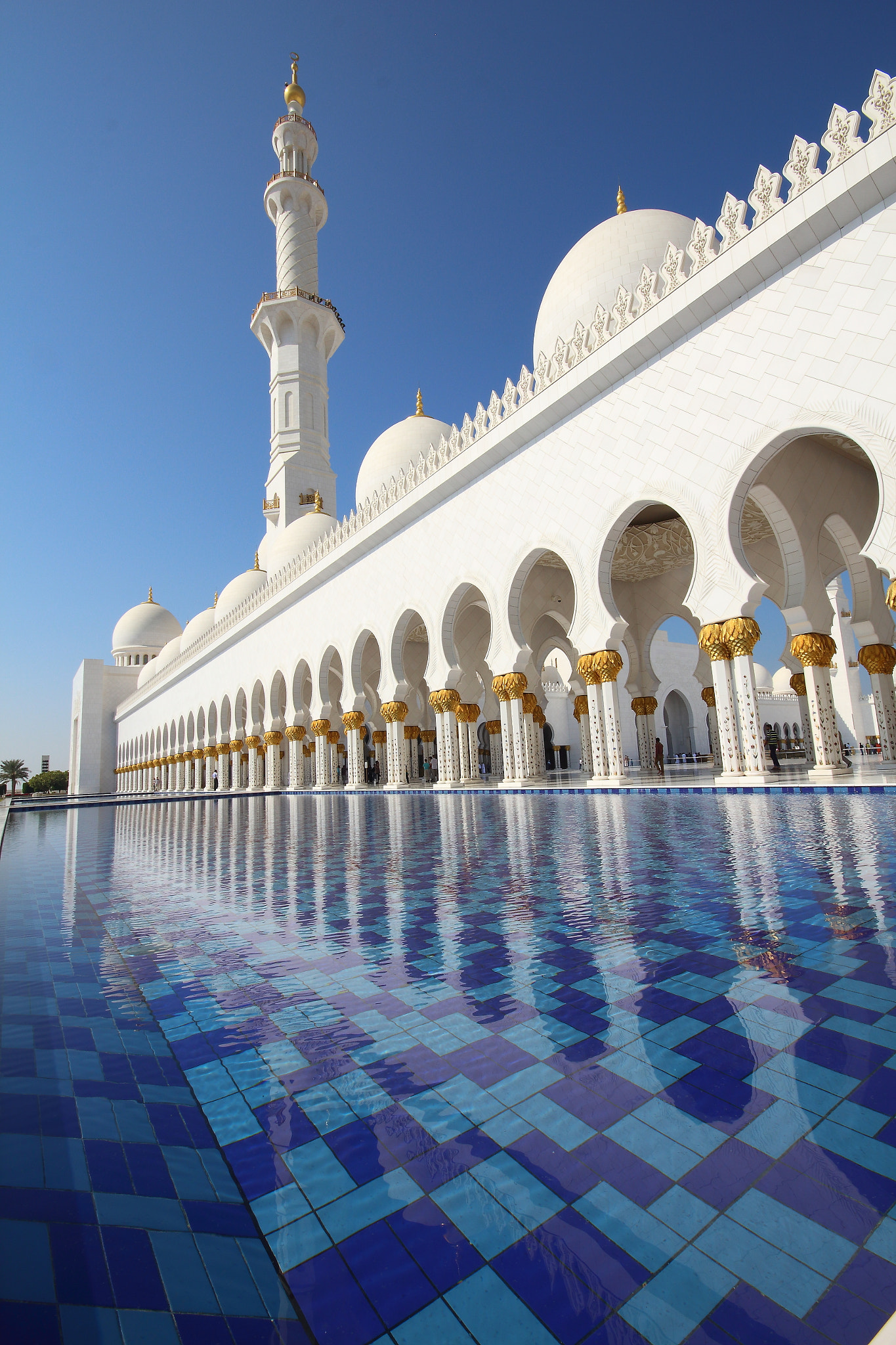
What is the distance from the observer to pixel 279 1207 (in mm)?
982

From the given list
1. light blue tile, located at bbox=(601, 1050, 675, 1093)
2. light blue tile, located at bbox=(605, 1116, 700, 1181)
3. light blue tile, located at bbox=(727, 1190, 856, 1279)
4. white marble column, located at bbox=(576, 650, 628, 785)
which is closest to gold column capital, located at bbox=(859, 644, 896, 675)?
white marble column, located at bbox=(576, 650, 628, 785)

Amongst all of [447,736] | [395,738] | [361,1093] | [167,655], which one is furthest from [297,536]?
[361,1093]

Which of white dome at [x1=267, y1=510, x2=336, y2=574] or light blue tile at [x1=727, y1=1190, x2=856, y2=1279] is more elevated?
white dome at [x1=267, y1=510, x2=336, y2=574]

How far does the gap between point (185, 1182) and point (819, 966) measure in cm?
146

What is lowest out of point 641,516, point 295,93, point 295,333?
point 641,516

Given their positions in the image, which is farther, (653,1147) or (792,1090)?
(792,1090)

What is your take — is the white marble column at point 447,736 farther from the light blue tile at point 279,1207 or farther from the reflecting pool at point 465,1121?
the light blue tile at point 279,1207

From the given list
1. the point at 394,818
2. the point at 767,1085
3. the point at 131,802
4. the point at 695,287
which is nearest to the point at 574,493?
the point at 695,287

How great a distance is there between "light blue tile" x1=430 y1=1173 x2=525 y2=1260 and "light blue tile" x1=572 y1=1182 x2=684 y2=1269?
10cm

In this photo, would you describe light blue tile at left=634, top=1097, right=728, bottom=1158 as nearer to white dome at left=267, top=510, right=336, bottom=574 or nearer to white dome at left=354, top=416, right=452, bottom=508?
white dome at left=354, top=416, right=452, bottom=508

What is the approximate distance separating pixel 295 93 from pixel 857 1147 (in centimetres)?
2782

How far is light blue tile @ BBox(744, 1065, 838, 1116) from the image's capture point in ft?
3.73

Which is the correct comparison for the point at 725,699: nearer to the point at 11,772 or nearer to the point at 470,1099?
the point at 470,1099

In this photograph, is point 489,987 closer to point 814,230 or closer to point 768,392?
point 768,392
